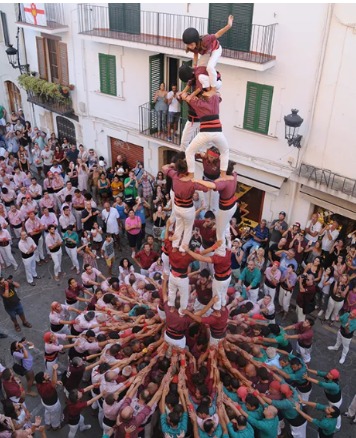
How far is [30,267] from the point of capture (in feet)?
46.7

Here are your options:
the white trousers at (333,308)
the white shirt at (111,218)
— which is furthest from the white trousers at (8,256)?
the white trousers at (333,308)

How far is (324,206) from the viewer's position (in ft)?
46.0

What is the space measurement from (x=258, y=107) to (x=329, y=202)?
3470mm

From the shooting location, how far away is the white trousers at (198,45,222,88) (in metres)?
7.83

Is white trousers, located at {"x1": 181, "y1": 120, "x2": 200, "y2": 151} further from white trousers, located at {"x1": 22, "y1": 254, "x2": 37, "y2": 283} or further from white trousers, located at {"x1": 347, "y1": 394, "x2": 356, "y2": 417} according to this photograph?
white trousers, located at {"x1": 22, "y1": 254, "x2": 37, "y2": 283}


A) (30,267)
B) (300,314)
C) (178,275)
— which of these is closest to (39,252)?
(30,267)

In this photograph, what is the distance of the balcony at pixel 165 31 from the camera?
1345 cm

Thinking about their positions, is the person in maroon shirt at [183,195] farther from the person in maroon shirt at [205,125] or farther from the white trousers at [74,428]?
the white trousers at [74,428]

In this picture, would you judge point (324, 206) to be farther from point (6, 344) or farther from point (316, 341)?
point (6, 344)

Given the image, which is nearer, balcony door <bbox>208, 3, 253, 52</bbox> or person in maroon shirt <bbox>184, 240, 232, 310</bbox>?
person in maroon shirt <bbox>184, 240, 232, 310</bbox>

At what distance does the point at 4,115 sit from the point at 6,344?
53.6ft

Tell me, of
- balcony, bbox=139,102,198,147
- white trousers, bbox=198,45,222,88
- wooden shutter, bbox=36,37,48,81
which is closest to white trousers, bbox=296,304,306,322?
balcony, bbox=139,102,198,147

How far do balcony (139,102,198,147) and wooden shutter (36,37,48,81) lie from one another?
5.85m

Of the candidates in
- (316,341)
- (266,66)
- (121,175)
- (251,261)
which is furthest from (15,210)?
(316,341)
